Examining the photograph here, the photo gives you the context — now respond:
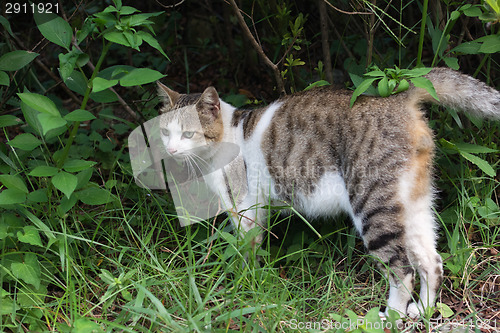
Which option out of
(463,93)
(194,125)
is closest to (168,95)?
(194,125)

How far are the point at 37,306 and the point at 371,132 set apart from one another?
197 cm

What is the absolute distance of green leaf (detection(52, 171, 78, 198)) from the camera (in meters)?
2.26

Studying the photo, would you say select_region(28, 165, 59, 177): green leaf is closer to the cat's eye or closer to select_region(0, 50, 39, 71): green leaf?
select_region(0, 50, 39, 71): green leaf

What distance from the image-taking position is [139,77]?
2.17 m

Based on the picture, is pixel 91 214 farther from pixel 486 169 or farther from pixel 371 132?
pixel 486 169

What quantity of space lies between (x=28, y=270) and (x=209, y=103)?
1.38 m

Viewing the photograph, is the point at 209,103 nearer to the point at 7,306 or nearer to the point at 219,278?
the point at 219,278

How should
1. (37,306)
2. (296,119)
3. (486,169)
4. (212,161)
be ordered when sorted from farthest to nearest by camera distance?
(212,161) → (296,119) → (486,169) → (37,306)

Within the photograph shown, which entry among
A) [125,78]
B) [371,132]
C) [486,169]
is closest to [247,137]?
[371,132]

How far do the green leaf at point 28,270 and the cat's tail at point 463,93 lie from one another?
221 cm

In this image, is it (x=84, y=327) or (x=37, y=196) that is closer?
(x=84, y=327)

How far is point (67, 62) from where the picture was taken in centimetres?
226

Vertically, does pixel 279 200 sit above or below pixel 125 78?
below

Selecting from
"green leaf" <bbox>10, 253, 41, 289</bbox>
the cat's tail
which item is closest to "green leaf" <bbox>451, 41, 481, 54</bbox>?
the cat's tail
